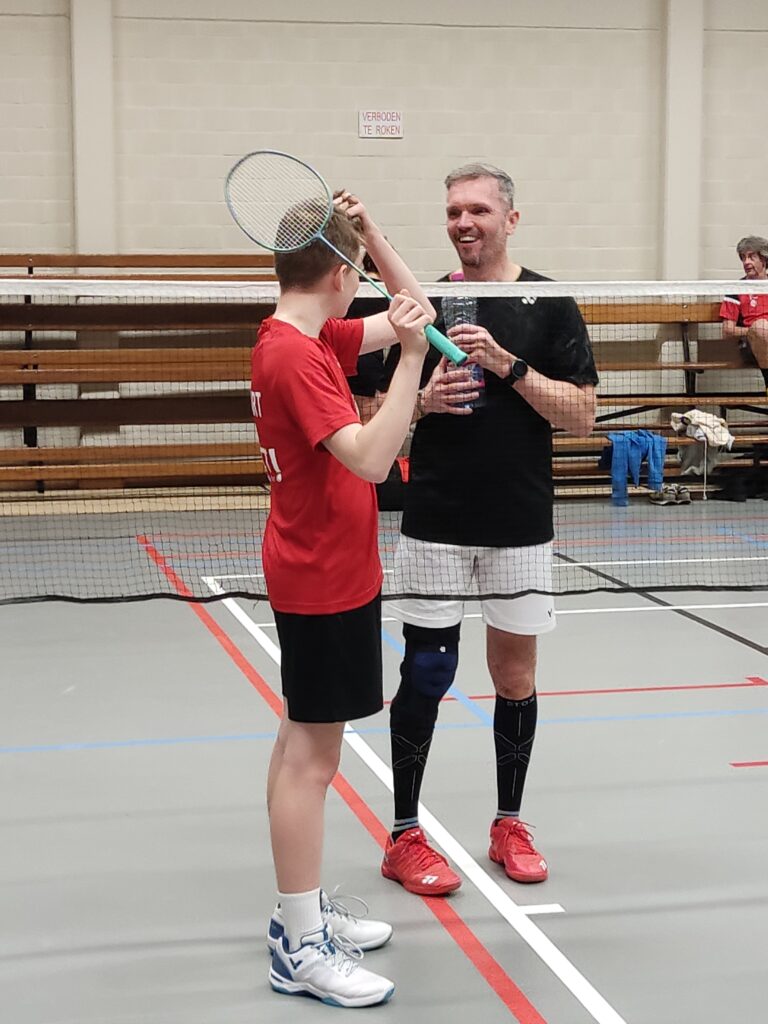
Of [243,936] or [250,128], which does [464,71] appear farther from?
[243,936]

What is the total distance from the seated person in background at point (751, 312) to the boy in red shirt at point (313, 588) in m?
8.37

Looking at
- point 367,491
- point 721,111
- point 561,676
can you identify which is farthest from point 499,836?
point 721,111

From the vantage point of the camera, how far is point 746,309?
11.2m

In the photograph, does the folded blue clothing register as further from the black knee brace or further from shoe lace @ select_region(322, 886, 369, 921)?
shoe lace @ select_region(322, 886, 369, 921)

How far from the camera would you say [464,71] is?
1160 cm

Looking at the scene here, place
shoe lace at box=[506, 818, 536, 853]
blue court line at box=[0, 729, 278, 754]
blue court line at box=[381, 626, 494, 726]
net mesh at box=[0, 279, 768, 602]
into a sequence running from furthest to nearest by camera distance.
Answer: net mesh at box=[0, 279, 768, 602], blue court line at box=[381, 626, 494, 726], blue court line at box=[0, 729, 278, 754], shoe lace at box=[506, 818, 536, 853]

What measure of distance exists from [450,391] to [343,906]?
136 centimetres

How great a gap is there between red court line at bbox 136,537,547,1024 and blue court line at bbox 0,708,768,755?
14.0 inches

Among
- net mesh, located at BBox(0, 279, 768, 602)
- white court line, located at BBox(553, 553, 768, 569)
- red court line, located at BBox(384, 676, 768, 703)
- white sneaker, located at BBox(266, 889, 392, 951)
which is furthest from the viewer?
net mesh, located at BBox(0, 279, 768, 602)

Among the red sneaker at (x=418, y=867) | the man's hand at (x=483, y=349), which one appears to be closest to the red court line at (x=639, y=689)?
the red sneaker at (x=418, y=867)

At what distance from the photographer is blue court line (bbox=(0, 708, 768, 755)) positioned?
4625 millimetres

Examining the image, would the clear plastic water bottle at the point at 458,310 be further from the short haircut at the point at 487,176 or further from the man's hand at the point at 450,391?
the short haircut at the point at 487,176

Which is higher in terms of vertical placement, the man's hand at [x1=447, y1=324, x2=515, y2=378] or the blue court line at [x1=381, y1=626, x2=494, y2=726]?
the man's hand at [x1=447, y1=324, x2=515, y2=378]

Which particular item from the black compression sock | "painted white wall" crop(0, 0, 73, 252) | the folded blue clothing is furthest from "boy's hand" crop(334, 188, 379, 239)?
"painted white wall" crop(0, 0, 73, 252)
